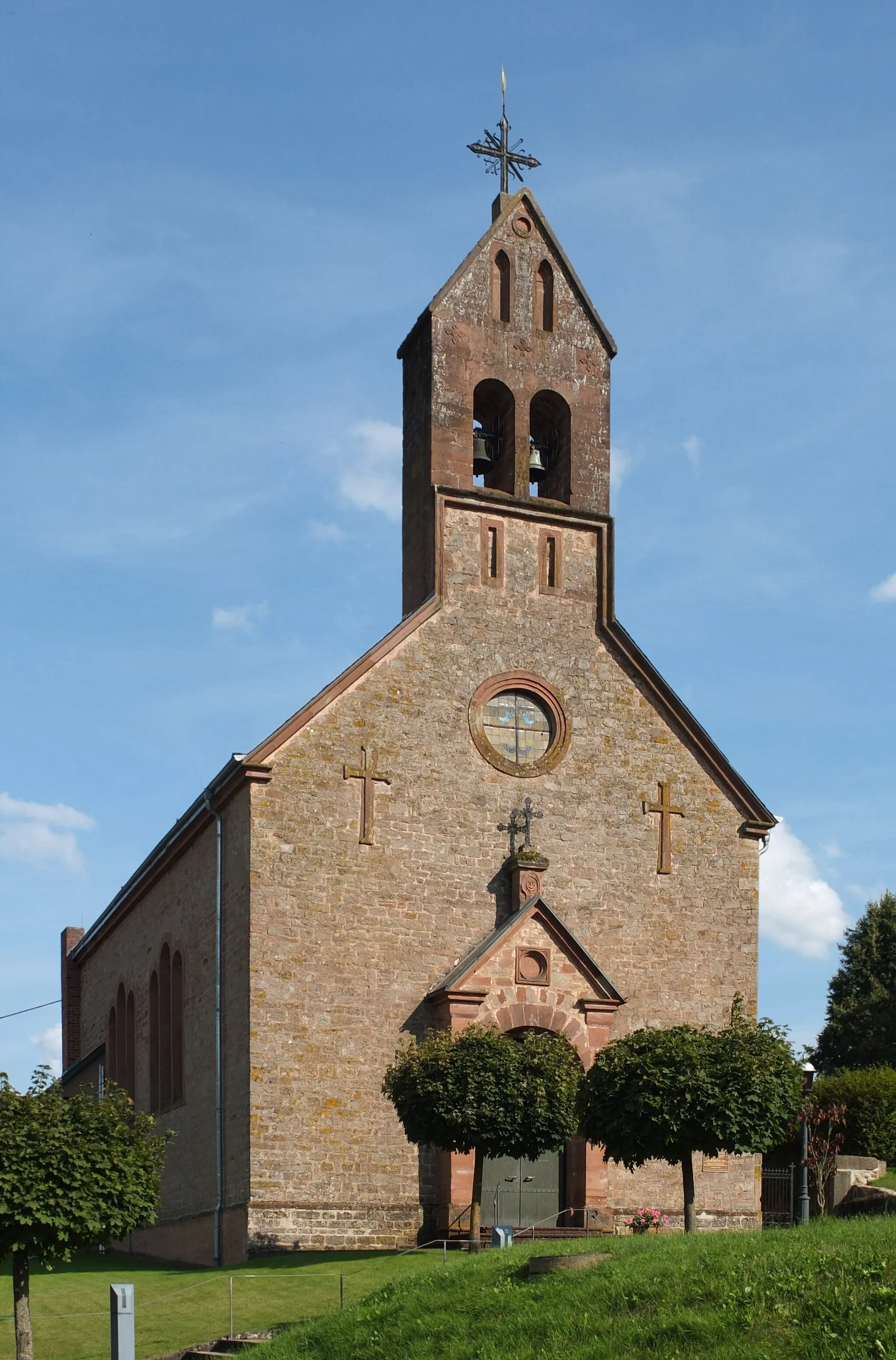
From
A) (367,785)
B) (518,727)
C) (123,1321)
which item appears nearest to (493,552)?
(518,727)

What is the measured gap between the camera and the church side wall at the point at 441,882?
2788cm

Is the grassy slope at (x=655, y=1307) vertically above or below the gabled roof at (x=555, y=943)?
below

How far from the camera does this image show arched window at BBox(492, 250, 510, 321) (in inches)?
1350

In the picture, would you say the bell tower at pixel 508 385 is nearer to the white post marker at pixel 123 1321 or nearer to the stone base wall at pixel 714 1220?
the stone base wall at pixel 714 1220

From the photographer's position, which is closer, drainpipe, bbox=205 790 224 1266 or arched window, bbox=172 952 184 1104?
drainpipe, bbox=205 790 224 1266

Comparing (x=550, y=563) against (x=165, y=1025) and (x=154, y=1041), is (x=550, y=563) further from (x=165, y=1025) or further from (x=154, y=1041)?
(x=154, y=1041)

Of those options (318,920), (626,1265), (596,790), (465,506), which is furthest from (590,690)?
(626,1265)

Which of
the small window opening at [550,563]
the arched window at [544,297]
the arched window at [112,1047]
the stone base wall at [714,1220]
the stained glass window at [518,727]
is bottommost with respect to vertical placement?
the stone base wall at [714,1220]

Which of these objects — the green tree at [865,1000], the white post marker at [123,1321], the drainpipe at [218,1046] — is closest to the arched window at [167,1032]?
the drainpipe at [218,1046]

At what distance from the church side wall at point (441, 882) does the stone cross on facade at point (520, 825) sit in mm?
161

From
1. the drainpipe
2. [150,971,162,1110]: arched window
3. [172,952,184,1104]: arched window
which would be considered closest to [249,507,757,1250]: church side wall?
the drainpipe

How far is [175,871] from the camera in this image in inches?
1342

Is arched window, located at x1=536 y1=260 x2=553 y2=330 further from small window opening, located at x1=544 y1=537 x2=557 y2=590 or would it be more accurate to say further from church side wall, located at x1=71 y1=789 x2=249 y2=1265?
church side wall, located at x1=71 y1=789 x2=249 y2=1265

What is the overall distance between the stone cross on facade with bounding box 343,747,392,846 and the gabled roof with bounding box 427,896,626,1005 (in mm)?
2763
